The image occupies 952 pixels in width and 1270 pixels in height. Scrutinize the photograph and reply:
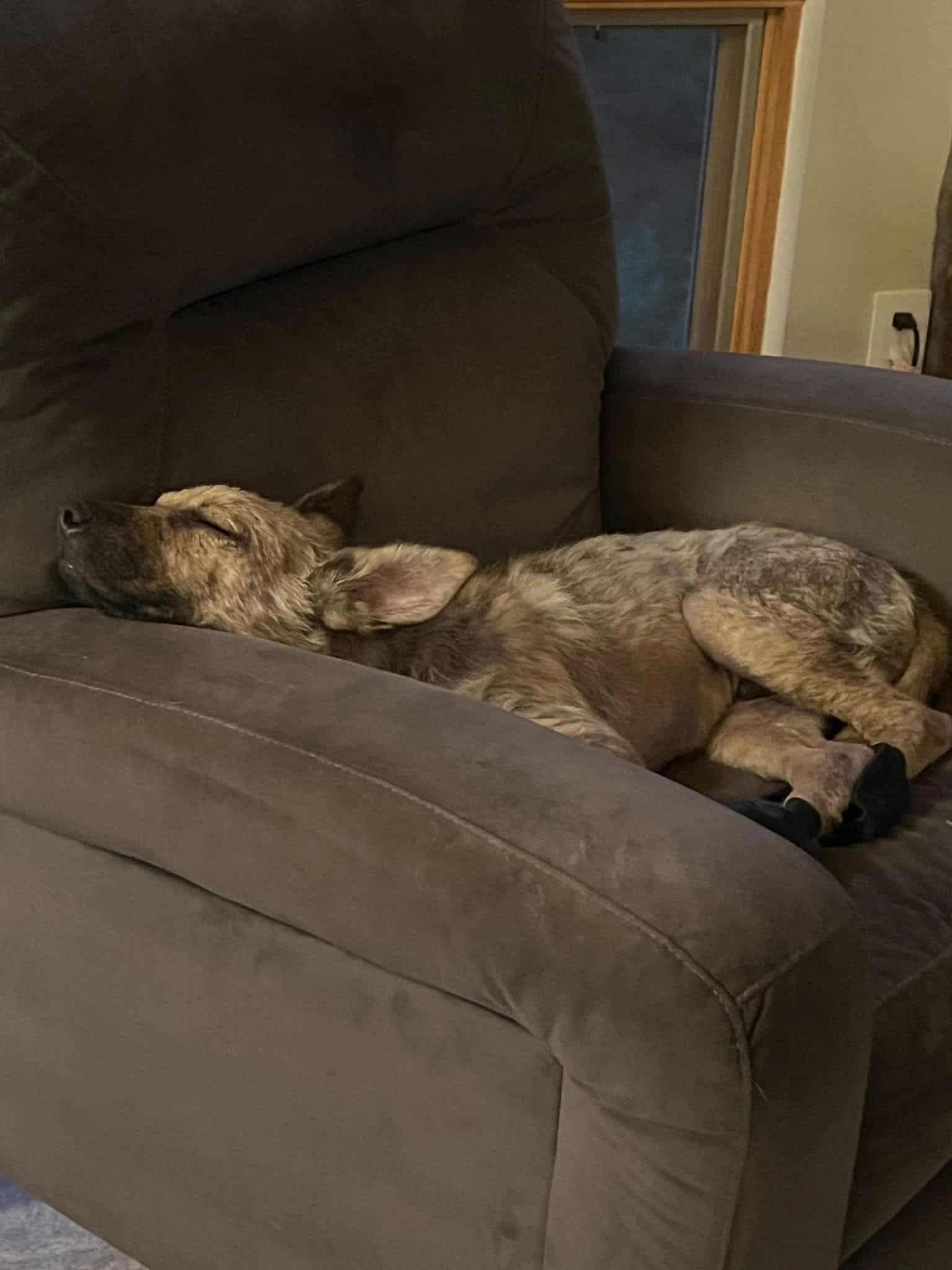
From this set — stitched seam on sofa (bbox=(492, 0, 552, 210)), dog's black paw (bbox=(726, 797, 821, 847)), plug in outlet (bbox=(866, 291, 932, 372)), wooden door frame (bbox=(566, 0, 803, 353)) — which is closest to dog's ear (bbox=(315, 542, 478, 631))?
dog's black paw (bbox=(726, 797, 821, 847))

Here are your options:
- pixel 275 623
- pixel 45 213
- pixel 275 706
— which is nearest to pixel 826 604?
pixel 275 623

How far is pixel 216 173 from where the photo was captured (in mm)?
1795

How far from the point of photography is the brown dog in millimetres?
1891

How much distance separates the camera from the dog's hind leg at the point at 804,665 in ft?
6.65

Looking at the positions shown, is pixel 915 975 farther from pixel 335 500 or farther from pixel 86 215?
pixel 86 215

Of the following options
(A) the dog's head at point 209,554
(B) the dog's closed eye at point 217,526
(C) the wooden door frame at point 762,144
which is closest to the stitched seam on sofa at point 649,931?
(A) the dog's head at point 209,554

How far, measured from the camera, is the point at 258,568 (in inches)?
78.7

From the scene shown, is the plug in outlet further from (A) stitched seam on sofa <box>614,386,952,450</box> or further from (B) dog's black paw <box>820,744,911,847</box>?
(B) dog's black paw <box>820,744,911,847</box>

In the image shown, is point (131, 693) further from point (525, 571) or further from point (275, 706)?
point (525, 571)

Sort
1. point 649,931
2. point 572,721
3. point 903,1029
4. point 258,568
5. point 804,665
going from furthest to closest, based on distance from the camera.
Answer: point 804,665
point 258,568
point 572,721
point 903,1029
point 649,931

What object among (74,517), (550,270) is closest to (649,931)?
(74,517)

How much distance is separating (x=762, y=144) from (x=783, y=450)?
5.31ft

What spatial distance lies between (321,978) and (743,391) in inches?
53.9

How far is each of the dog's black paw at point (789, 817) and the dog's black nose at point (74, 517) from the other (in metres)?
0.89
